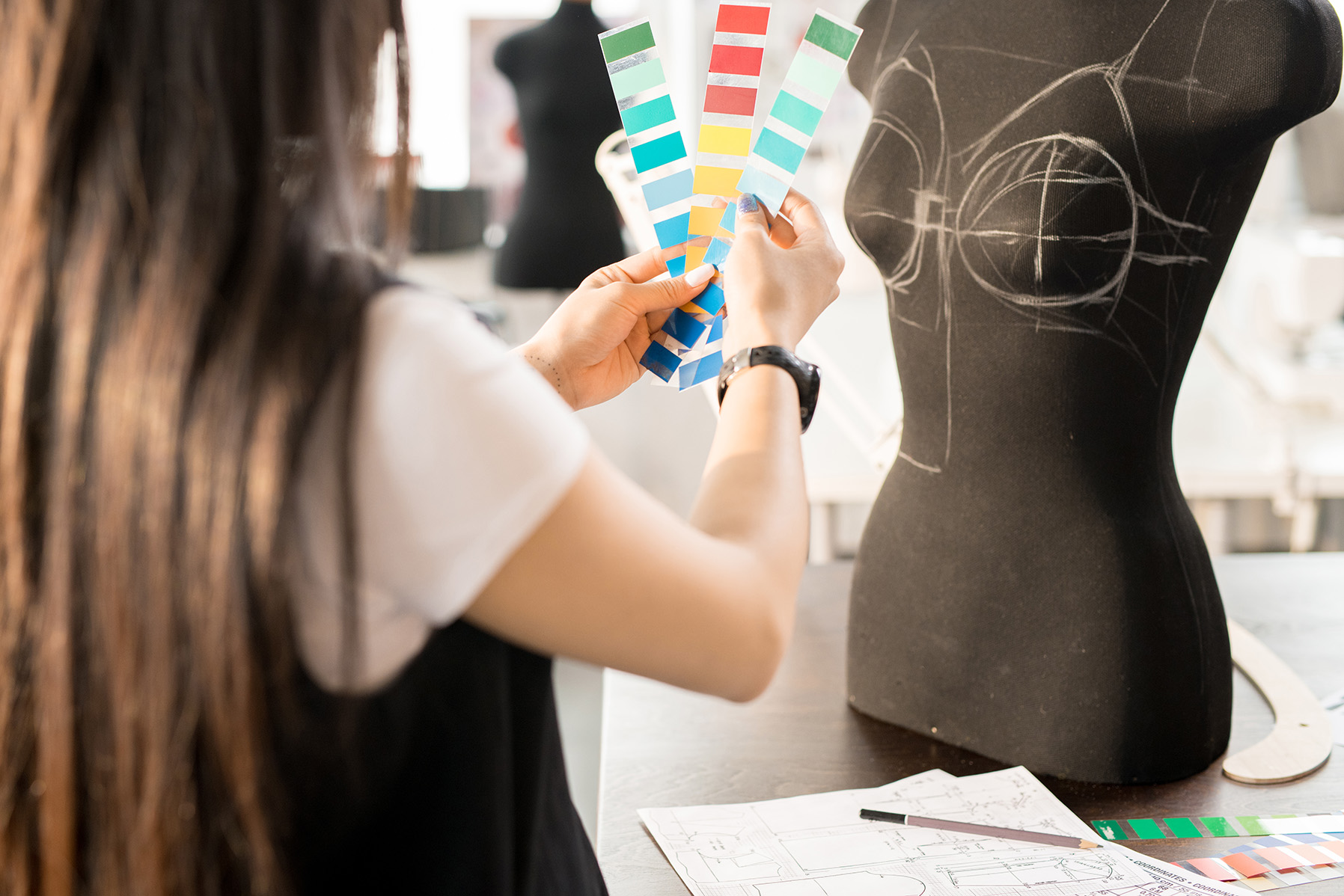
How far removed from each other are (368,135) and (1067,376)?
66cm

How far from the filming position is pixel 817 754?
3.48ft

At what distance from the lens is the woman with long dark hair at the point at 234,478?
492 millimetres

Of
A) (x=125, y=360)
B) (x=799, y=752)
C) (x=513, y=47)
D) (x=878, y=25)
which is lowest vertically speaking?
(x=799, y=752)

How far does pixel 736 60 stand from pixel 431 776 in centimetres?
66

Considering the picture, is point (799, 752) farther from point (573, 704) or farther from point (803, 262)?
point (573, 704)

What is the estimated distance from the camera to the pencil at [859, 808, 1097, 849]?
890 mm

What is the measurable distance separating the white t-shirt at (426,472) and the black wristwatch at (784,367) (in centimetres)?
23

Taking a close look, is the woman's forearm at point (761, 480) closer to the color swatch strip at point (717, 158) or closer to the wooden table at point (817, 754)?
the color swatch strip at point (717, 158)

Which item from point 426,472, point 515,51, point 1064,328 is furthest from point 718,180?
point 515,51

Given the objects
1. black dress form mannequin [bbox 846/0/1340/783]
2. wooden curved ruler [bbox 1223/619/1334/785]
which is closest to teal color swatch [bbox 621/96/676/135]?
black dress form mannequin [bbox 846/0/1340/783]

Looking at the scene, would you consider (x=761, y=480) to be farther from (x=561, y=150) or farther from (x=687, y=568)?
(x=561, y=150)

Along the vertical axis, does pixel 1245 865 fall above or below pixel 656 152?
below

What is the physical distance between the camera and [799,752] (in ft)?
3.49

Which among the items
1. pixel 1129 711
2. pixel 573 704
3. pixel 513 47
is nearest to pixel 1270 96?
pixel 1129 711
